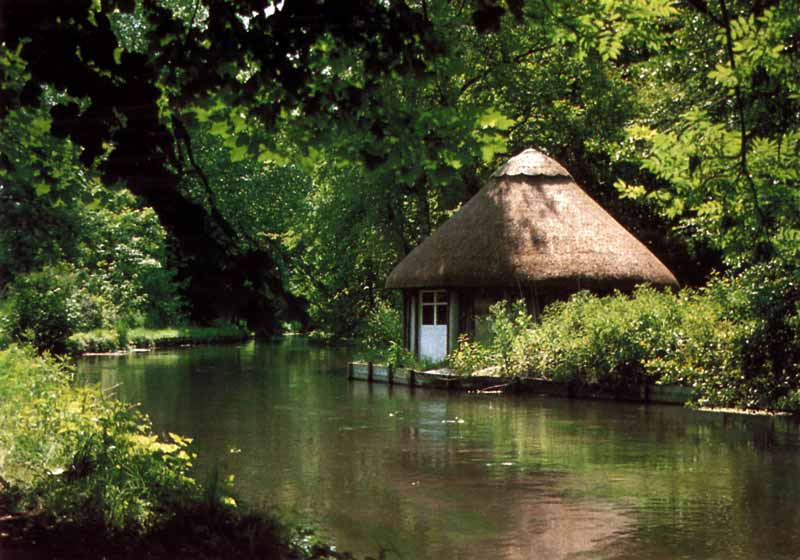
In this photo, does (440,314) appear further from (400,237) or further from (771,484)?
(771,484)

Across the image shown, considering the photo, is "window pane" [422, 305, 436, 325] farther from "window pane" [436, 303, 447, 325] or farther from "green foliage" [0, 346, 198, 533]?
"green foliage" [0, 346, 198, 533]

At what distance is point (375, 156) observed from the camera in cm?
755

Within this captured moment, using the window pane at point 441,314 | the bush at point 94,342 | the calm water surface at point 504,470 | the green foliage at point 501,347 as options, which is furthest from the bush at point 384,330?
the bush at point 94,342

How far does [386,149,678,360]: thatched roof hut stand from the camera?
28.2 meters

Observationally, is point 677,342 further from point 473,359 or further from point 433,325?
point 433,325

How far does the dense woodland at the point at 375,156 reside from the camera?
20.7 ft

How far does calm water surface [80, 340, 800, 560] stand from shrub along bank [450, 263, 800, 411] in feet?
2.68

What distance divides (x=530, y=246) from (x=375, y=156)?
2136cm

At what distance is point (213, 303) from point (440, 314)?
2530 centimetres

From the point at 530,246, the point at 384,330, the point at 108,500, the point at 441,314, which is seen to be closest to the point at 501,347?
the point at 530,246

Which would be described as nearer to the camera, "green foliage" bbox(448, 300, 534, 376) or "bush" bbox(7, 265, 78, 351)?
"green foliage" bbox(448, 300, 534, 376)

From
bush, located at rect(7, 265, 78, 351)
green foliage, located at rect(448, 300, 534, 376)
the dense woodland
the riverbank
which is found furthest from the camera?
bush, located at rect(7, 265, 78, 351)

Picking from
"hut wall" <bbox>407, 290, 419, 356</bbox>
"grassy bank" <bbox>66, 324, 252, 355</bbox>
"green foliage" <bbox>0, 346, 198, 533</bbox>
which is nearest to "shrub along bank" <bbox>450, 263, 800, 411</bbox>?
"hut wall" <bbox>407, 290, 419, 356</bbox>

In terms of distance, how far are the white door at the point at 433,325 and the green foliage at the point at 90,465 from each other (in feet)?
68.1
